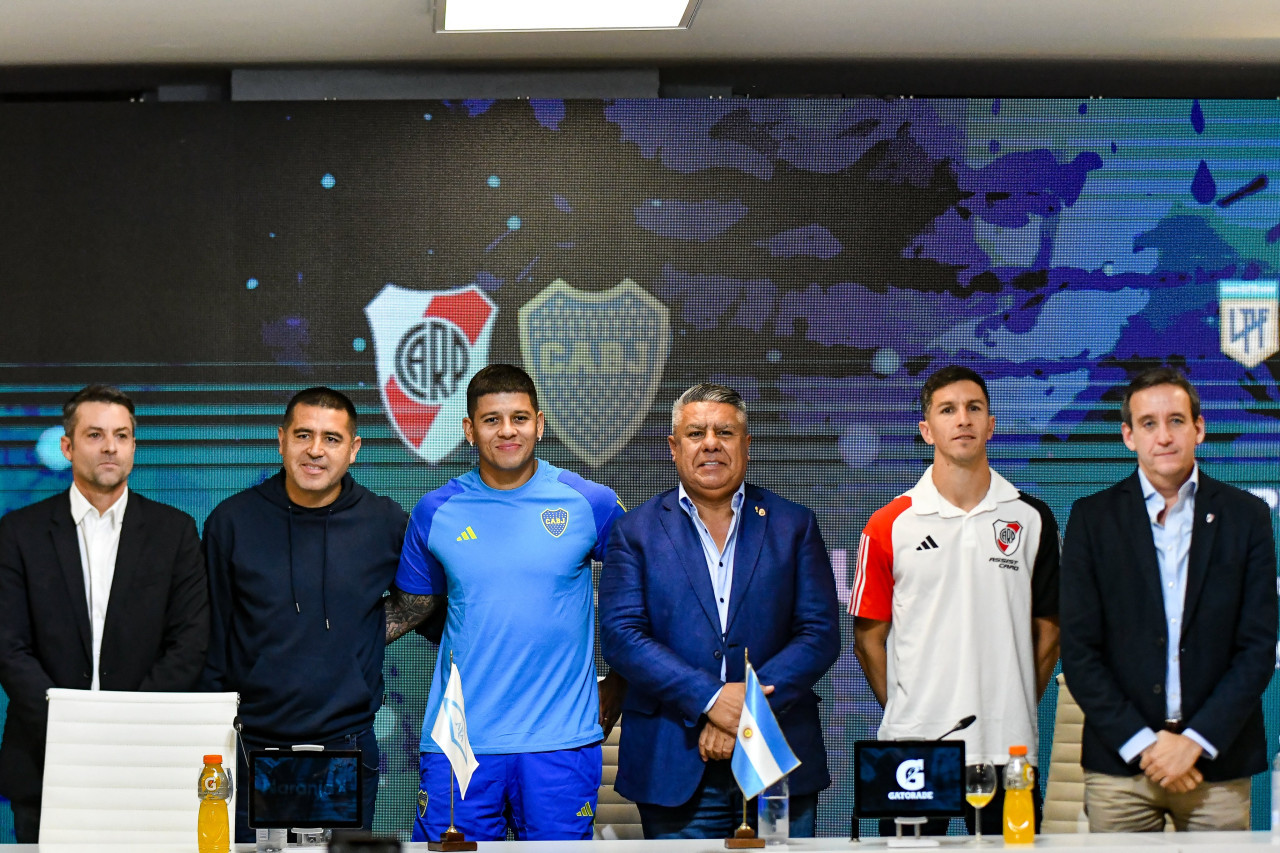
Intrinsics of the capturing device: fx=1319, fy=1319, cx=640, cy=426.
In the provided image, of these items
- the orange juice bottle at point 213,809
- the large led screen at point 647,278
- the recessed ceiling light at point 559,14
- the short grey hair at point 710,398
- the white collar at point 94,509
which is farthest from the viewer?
the large led screen at point 647,278

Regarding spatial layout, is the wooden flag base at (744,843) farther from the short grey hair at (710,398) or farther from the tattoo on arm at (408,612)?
the tattoo on arm at (408,612)

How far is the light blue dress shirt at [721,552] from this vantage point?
12.0 ft

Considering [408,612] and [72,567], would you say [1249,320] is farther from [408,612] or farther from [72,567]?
[72,567]

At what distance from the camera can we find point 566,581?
12.6 ft

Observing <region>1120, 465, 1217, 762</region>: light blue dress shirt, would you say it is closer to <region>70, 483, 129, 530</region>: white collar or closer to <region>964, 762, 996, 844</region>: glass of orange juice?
<region>964, 762, 996, 844</region>: glass of orange juice

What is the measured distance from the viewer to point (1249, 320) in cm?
526

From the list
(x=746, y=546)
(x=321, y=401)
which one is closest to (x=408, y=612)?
(x=321, y=401)

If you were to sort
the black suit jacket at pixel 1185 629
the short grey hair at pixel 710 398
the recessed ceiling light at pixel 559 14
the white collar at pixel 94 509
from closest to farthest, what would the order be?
the black suit jacket at pixel 1185 629
the short grey hair at pixel 710 398
the white collar at pixel 94 509
the recessed ceiling light at pixel 559 14

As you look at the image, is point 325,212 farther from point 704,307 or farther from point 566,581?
point 566,581

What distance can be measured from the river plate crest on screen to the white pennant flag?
2.17 meters

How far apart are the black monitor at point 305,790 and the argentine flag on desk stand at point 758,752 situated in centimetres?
86

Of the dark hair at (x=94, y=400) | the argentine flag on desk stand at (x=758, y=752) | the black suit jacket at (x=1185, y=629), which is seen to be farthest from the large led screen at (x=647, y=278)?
the argentine flag on desk stand at (x=758, y=752)

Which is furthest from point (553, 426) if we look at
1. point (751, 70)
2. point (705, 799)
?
point (705, 799)

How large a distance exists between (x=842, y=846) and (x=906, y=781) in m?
0.21
